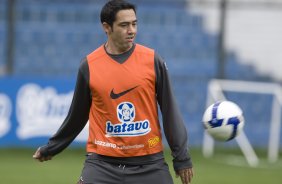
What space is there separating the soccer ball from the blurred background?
282 inches

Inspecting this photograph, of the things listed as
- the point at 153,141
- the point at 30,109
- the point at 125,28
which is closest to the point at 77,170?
the point at 30,109

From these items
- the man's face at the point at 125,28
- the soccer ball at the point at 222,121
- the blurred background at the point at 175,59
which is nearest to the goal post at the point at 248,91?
the blurred background at the point at 175,59

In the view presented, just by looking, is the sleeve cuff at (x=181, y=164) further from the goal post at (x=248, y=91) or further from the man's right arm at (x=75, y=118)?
the goal post at (x=248, y=91)

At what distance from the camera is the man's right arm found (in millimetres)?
5914

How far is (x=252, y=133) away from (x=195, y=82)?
1529 mm

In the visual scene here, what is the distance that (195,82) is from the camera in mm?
16172

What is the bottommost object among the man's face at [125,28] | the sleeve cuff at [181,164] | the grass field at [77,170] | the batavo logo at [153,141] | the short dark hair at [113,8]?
the grass field at [77,170]

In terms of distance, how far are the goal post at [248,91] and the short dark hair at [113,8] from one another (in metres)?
8.73

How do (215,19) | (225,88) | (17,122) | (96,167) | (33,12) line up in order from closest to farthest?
(96,167) < (17,122) < (225,88) < (33,12) < (215,19)

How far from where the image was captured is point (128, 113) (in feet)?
18.9

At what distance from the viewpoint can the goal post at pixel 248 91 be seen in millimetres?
14781

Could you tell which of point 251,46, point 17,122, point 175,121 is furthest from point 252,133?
point 175,121

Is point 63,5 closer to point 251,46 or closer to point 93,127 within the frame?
point 251,46

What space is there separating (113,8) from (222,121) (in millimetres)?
1387
